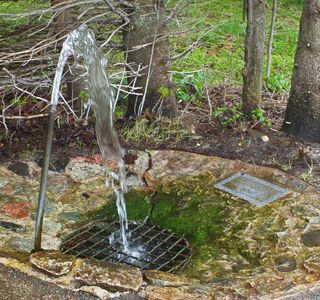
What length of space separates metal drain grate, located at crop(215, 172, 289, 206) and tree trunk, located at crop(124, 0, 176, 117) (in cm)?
88

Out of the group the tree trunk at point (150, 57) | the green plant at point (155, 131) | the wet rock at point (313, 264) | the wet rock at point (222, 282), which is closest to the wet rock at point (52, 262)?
the wet rock at point (222, 282)

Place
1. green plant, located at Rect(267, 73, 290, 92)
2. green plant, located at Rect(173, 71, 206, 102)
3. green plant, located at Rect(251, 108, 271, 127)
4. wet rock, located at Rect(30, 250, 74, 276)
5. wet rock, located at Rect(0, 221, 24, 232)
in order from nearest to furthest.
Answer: wet rock, located at Rect(30, 250, 74, 276) < wet rock, located at Rect(0, 221, 24, 232) < green plant, located at Rect(251, 108, 271, 127) < green plant, located at Rect(173, 71, 206, 102) < green plant, located at Rect(267, 73, 290, 92)

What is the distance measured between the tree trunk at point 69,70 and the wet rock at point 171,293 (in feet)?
5.51

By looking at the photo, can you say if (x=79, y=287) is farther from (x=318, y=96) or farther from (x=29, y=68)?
(x=318, y=96)

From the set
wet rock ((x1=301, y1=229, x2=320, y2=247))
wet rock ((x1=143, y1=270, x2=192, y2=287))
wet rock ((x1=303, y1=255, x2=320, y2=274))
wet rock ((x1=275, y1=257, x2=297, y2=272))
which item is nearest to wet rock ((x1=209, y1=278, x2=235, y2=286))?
wet rock ((x1=143, y1=270, x2=192, y2=287))

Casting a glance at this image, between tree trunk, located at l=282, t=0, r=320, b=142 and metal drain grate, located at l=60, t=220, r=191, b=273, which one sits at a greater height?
tree trunk, located at l=282, t=0, r=320, b=142

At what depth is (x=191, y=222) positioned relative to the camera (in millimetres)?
3266

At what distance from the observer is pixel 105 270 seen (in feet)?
8.80

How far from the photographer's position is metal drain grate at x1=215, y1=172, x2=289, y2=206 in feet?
11.1

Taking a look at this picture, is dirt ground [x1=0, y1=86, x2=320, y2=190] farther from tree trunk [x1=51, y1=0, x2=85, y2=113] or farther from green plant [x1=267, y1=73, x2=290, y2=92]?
green plant [x1=267, y1=73, x2=290, y2=92]

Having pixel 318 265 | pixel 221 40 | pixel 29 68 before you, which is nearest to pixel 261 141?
pixel 318 265

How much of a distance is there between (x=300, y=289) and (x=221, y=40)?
4491mm

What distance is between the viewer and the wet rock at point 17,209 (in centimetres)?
324

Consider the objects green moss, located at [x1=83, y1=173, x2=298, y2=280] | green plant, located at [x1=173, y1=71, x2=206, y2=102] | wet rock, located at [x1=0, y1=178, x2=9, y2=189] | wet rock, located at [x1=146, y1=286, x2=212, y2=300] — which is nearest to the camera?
wet rock, located at [x1=146, y1=286, x2=212, y2=300]
